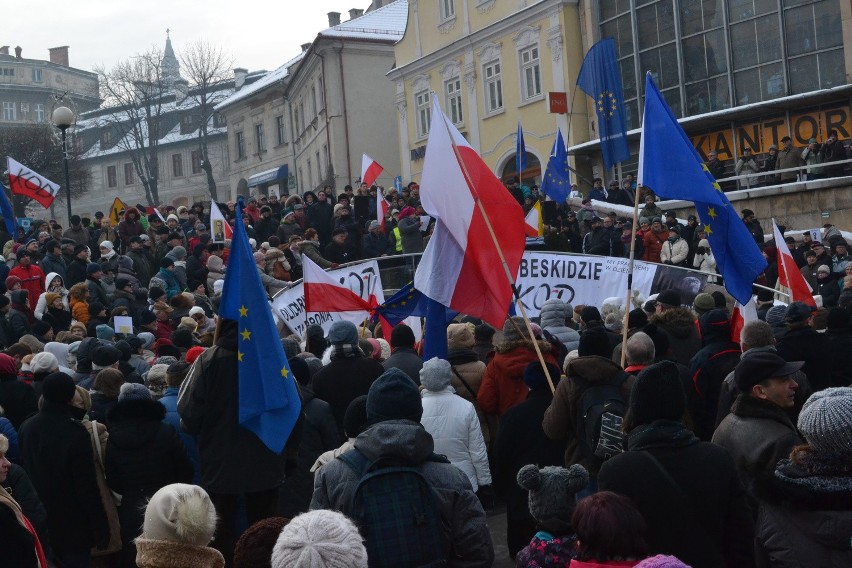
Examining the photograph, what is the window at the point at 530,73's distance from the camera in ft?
119

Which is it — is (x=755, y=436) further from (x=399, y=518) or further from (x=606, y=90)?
(x=606, y=90)

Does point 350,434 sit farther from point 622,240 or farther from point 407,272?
point 622,240

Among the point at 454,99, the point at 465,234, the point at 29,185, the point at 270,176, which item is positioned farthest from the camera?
the point at 270,176

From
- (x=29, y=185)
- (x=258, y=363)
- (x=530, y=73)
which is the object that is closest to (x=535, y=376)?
(x=258, y=363)

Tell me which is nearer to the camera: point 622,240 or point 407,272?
point 407,272

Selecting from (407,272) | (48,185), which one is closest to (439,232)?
(407,272)

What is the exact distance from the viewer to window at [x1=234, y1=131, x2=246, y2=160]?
66.9 m

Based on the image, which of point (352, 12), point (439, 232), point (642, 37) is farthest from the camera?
point (352, 12)

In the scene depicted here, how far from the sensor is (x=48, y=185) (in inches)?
915

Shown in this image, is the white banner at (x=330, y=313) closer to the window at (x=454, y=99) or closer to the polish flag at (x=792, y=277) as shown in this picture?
the polish flag at (x=792, y=277)

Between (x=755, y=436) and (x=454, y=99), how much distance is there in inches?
1443

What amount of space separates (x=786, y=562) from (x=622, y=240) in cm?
1720

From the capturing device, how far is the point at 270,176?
61.8 metres

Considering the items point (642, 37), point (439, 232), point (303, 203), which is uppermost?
point (642, 37)
